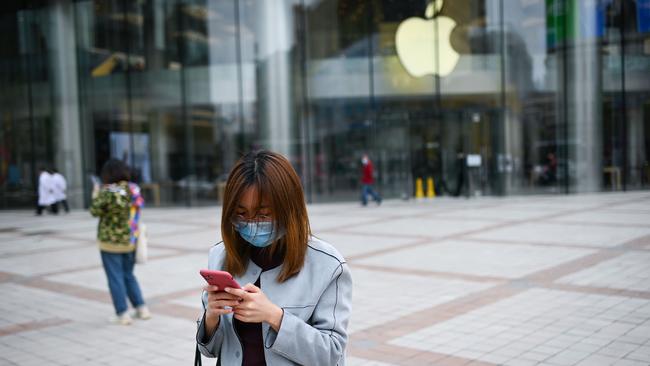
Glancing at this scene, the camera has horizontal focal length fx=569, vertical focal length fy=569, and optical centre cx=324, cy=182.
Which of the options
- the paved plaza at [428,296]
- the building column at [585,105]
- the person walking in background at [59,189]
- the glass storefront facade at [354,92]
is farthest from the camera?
Answer: the glass storefront facade at [354,92]

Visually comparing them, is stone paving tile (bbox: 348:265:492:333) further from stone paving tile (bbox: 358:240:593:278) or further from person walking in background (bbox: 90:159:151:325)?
person walking in background (bbox: 90:159:151:325)

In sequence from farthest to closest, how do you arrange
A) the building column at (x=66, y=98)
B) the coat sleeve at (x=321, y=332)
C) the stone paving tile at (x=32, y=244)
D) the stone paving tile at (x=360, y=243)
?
the building column at (x=66, y=98), the stone paving tile at (x=32, y=244), the stone paving tile at (x=360, y=243), the coat sleeve at (x=321, y=332)

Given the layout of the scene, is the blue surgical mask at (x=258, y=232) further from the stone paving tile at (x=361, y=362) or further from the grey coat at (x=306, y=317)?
the stone paving tile at (x=361, y=362)

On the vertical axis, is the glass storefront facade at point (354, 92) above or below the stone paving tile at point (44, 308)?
above

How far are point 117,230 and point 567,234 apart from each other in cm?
802

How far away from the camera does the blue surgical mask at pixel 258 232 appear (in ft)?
6.29

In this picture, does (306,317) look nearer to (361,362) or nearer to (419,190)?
(361,362)

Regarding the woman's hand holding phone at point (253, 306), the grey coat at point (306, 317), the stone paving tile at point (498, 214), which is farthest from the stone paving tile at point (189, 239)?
the woman's hand holding phone at point (253, 306)

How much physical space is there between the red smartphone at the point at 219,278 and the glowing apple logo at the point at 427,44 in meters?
21.3

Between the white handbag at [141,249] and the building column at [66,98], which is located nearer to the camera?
the white handbag at [141,249]

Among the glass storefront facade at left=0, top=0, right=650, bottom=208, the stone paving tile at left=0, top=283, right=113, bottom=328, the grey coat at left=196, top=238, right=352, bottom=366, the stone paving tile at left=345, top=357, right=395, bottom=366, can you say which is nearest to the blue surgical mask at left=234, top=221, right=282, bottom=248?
the grey coat at left=196, top=238, right=352, bottom=366

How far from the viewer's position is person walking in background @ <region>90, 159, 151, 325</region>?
19.3ft

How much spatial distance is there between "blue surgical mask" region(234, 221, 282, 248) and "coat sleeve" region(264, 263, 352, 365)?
0.25m

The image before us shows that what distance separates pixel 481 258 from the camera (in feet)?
28.3
